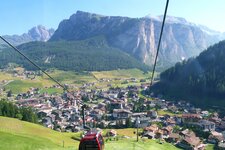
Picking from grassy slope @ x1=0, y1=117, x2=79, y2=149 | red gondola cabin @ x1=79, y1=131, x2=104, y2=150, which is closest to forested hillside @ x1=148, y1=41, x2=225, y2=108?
grassy slope @ x1=0, y1=117, x2=79, y2=149

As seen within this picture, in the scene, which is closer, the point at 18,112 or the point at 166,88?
the point at 18,112

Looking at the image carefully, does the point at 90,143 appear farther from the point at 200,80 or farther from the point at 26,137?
the point at 200,80

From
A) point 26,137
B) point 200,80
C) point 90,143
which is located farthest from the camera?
point 200,80

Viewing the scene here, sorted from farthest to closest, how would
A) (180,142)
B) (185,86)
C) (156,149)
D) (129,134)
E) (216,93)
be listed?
(185,86)
(216,93)
(129,134)
(180,142)
(156,149)

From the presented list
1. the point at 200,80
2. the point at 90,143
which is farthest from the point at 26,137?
the point at 200,80

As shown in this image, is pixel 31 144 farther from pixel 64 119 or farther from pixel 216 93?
pixel 216 93

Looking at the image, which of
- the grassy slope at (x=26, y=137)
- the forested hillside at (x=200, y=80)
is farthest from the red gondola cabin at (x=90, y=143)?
the forested hillside at (x=200, y=80)

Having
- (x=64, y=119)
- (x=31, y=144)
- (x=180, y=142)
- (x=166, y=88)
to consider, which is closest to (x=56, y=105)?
(x=64, y=119)

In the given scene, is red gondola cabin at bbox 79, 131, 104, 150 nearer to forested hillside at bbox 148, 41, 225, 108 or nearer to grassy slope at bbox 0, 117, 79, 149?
grassy slope at bbox 0, 117, 79, 149

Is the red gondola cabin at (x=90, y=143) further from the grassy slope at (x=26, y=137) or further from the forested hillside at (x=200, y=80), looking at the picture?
the forested hillside at (x=200, y=80)
